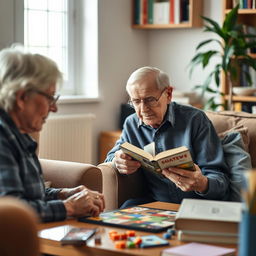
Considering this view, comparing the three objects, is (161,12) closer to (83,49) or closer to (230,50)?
(83,49)

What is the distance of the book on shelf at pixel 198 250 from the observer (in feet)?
5.69

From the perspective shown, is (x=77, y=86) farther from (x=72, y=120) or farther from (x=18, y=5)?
(x=18, y=5)

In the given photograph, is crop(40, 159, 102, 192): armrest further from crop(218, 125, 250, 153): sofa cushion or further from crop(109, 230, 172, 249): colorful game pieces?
crop(109, 230, 172, 249): colorful game pieces

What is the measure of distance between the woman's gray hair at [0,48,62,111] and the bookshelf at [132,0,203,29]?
3199mm

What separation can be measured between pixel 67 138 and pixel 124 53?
988mm

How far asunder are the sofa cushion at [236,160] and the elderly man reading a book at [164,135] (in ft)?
0.14

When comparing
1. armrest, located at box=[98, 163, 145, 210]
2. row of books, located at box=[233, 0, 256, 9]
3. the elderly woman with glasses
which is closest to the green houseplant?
row of books, located at box=[233, 0, 256, 9]

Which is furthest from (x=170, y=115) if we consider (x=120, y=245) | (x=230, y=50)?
(x=230, y=50)

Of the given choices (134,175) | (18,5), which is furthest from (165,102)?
(18,5)

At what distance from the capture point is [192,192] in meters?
2.87

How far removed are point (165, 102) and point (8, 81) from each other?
1.20 m

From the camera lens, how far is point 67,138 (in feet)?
15.8

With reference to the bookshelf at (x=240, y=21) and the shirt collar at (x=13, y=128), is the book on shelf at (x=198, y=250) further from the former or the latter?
the bookshelf at (x=240, y=21)

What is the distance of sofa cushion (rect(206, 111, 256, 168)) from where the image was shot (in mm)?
3082
